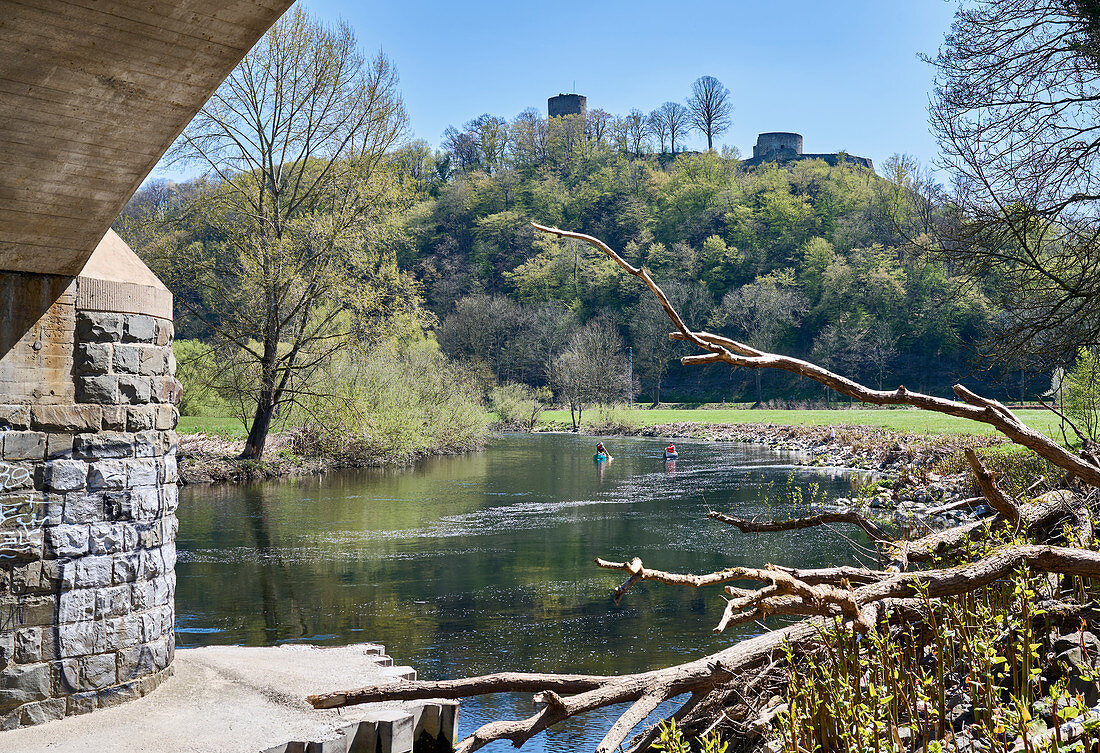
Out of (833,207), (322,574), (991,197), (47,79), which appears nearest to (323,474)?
(322,574)

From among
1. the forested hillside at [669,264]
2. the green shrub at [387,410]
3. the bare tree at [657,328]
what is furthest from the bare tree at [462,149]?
the green shrub at [387,410]

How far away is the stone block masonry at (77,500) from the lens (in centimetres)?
550

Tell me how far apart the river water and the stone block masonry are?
277 cm

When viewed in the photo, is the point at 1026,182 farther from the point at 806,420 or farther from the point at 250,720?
the point at 806,420

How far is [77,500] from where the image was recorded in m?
5.73

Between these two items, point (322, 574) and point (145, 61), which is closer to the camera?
point (145, 61)

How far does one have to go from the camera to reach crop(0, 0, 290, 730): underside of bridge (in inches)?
178

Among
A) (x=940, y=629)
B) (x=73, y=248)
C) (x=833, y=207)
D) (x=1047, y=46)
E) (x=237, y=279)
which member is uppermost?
(x=833, y=207)

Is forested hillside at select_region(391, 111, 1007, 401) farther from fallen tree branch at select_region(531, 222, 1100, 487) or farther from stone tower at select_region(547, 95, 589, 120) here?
fallen tree branch at select_region(531, 222, 1100, 487)

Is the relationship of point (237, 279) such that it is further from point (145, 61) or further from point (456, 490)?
point (145, 61)

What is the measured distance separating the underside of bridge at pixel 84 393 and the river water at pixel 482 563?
2.84 m

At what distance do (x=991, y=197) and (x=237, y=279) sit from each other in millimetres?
19722

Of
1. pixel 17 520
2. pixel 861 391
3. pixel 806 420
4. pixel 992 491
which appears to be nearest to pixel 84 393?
pixel 17 520

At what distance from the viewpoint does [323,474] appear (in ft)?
83.9
